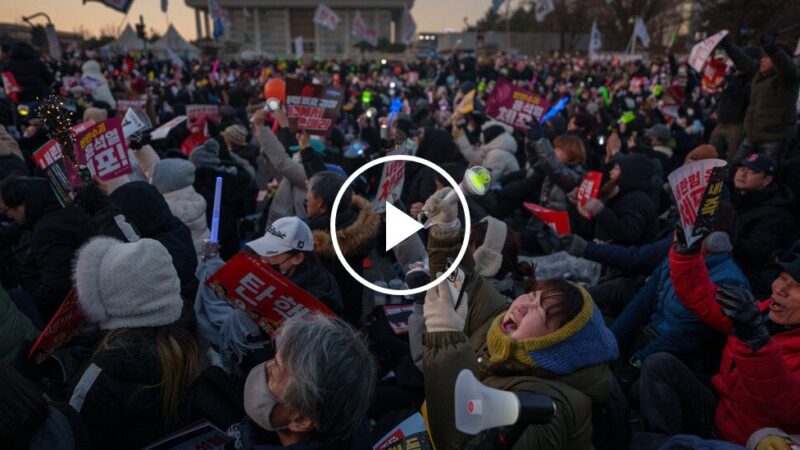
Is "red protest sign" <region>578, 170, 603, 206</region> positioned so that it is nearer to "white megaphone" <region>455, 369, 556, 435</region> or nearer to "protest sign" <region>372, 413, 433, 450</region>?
"protest sign" <region>372, 413, 433, 450</region>

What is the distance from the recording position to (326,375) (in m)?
1.61

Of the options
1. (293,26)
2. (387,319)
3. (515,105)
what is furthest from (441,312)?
(293,26)

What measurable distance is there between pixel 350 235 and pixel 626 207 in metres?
2.54

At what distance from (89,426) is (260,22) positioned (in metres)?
77.4

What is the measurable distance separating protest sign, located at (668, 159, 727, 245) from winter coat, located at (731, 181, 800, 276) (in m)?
1.66

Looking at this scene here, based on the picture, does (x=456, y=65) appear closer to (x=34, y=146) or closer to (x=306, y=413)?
(x=34, y=146)

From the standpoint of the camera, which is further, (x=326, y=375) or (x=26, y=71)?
(x=26, y=71)

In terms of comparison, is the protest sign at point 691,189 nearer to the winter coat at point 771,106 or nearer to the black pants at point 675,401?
the black pants at point 675,401

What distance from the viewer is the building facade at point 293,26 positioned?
68688 mm

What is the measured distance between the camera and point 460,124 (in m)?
8.00

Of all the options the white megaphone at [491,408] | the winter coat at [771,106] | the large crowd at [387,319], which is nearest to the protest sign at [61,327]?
the large crowd at [387,319]

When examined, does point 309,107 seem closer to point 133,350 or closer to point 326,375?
point 133,350

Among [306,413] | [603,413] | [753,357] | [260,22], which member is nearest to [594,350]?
[603,413]

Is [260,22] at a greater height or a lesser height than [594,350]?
greater
